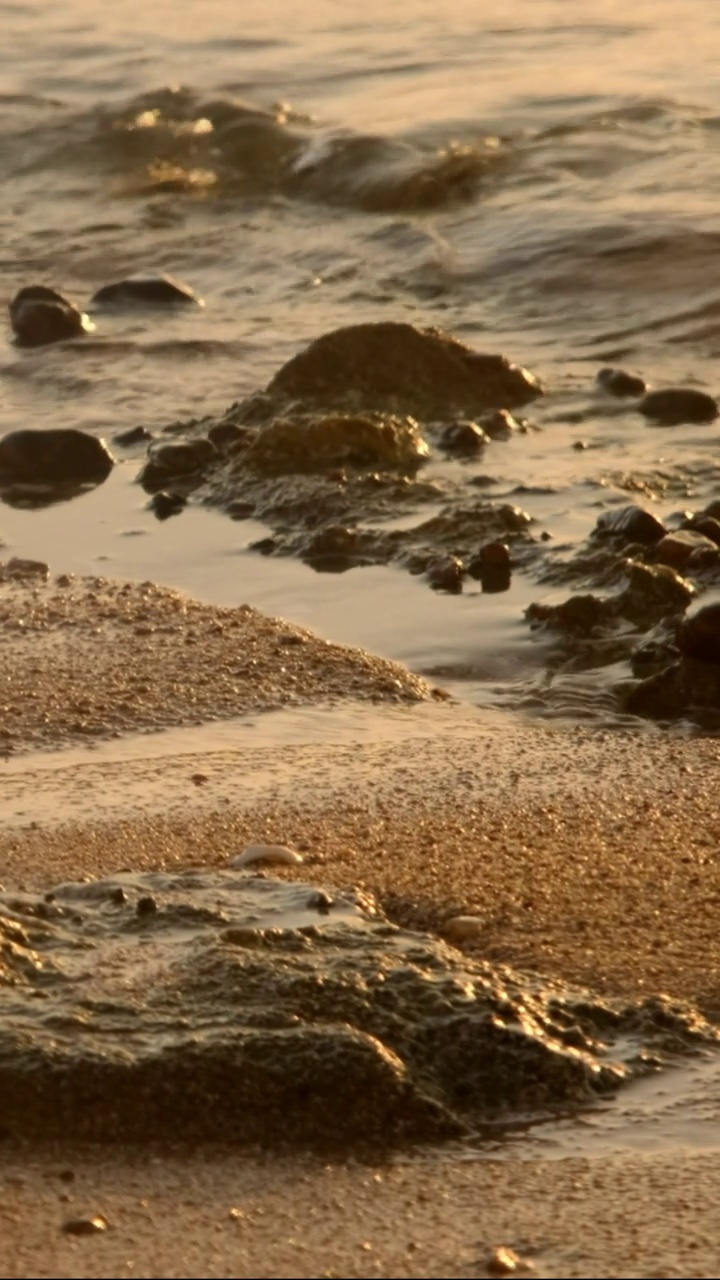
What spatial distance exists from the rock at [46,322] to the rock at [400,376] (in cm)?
157

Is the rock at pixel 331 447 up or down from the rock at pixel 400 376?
down

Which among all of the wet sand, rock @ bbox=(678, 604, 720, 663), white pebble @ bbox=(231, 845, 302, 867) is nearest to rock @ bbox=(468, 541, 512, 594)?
the wet sand

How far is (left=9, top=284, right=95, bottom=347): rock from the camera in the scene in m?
7.73

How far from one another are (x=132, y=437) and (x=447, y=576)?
1.65m

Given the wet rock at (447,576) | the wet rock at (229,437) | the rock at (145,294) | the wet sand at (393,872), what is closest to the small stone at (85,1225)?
the wet sand at (393,872)

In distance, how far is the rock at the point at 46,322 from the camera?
7730 mm

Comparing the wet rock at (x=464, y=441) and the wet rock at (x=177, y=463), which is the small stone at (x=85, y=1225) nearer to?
the wet rock at (x=177, y=463)

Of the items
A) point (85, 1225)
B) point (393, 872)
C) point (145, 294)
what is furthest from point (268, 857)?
point (145, 294)

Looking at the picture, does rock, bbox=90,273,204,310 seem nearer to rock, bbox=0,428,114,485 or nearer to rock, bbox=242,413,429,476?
rock, bbox=0,428,114,485

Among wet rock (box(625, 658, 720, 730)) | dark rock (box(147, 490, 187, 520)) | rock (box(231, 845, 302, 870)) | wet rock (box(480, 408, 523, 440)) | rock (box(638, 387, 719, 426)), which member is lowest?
wet rock (box(625, 658, 720, 730))

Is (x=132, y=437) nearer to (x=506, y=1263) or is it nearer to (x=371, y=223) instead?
(x=371, y=223)

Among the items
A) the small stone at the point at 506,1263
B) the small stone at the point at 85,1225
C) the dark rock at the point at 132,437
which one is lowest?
the dark rock at the point at 132,437

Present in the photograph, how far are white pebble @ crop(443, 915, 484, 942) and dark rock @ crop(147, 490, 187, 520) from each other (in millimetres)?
2971

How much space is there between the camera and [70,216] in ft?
32.5
